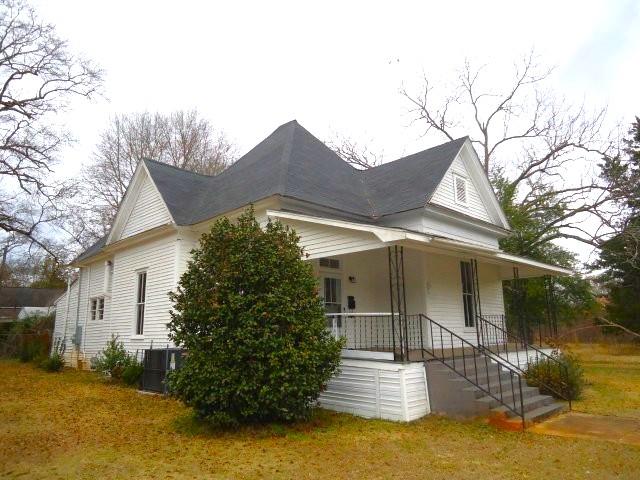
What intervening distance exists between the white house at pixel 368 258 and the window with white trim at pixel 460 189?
6 centimetres

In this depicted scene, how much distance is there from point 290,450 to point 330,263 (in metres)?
5.77

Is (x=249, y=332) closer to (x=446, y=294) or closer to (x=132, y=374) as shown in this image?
(x=446, y=294)

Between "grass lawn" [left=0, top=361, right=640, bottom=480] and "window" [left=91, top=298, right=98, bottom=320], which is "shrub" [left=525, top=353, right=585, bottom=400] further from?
"window" [left=91, top=298, right=98, bottom=320]

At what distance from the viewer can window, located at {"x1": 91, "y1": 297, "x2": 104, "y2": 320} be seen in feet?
56.4

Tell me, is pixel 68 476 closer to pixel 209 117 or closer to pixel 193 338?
pixel 193 338

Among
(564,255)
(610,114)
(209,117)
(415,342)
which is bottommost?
(415,342)

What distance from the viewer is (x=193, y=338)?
287 inches

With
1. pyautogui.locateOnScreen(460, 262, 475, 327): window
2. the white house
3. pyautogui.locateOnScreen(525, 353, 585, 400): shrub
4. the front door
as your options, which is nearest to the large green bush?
the white house

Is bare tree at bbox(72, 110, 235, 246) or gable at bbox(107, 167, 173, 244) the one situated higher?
bare tree at bbox(72, 110, 235, 246)

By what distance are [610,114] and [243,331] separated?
22.8m

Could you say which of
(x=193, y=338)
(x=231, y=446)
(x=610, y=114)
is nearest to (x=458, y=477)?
(x=231, y=446)

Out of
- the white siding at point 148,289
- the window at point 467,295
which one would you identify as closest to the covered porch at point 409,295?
the window at point 467,295

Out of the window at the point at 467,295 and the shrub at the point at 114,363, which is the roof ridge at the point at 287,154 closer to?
the window at the point at 467,295

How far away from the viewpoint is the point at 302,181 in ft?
39.7
